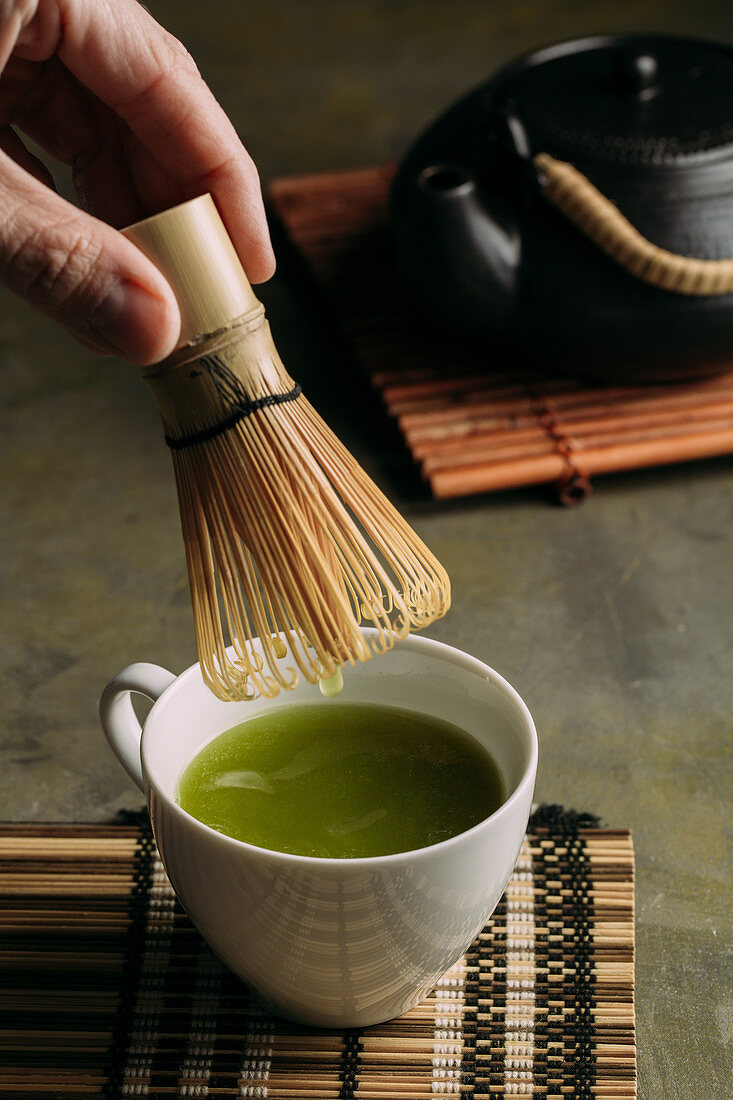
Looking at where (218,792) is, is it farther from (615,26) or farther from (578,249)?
(615,26)

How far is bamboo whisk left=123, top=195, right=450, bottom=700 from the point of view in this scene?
47cm

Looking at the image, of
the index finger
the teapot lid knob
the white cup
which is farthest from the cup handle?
the teapot lid knob

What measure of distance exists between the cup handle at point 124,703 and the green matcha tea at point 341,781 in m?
0.03

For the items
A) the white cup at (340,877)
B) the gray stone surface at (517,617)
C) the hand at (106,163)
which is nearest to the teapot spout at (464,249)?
the gray stone surface at (517,617)

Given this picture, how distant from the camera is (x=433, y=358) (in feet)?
4.01

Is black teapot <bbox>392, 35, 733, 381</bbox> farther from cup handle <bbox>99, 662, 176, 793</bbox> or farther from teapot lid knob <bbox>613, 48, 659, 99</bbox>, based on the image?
cup handle <bbox>99, 662, 176, 793</bbox>

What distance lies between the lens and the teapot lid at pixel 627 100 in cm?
→ 107

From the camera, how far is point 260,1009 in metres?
0.56

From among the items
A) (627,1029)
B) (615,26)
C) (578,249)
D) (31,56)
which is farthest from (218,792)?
(615,26)

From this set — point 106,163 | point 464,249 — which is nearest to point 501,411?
point 464,249

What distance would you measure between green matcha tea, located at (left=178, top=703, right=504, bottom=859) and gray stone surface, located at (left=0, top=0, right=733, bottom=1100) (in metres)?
0.17

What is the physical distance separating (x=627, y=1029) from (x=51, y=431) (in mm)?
901

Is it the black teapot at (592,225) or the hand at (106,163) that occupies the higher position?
the hand at (106,163)

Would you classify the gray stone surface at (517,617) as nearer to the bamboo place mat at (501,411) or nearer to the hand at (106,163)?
the bamboo place mat at (501,411)
